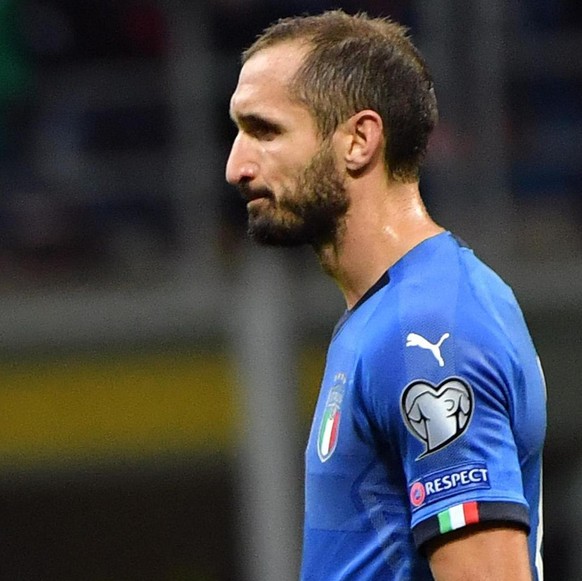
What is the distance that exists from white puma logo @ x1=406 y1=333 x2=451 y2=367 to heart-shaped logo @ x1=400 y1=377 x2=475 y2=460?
0.03 metres

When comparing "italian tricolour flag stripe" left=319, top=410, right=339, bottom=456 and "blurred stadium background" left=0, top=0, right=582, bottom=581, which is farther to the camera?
"blurred stadium background" left=0, top=0, right=582, bottom=581

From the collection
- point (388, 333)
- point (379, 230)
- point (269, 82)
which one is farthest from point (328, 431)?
point (269, 82)

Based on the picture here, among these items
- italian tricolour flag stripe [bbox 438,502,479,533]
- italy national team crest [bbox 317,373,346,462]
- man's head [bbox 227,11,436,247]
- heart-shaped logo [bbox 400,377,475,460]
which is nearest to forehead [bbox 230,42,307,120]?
man's head [bbox 227,11,436,247]

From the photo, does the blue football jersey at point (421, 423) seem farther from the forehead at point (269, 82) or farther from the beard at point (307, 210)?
the forehead at point (269, 82)

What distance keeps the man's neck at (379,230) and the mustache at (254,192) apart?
0.12 metres

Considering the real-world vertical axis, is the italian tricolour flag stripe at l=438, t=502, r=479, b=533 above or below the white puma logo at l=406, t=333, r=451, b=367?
below

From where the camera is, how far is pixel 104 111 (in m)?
7.73

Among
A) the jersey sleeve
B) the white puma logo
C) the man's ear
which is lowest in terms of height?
the jersey sleeve

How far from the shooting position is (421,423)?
2238 mm

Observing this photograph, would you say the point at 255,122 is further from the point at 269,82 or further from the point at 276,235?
the point at 276,235

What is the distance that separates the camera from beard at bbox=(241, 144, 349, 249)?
254 cm

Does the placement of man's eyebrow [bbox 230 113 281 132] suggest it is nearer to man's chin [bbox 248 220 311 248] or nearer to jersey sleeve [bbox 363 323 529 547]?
man's chin [bbox 248 220 311 248]

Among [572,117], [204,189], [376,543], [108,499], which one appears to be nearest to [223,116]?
[204,189]

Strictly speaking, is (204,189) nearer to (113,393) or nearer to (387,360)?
(113,393)
